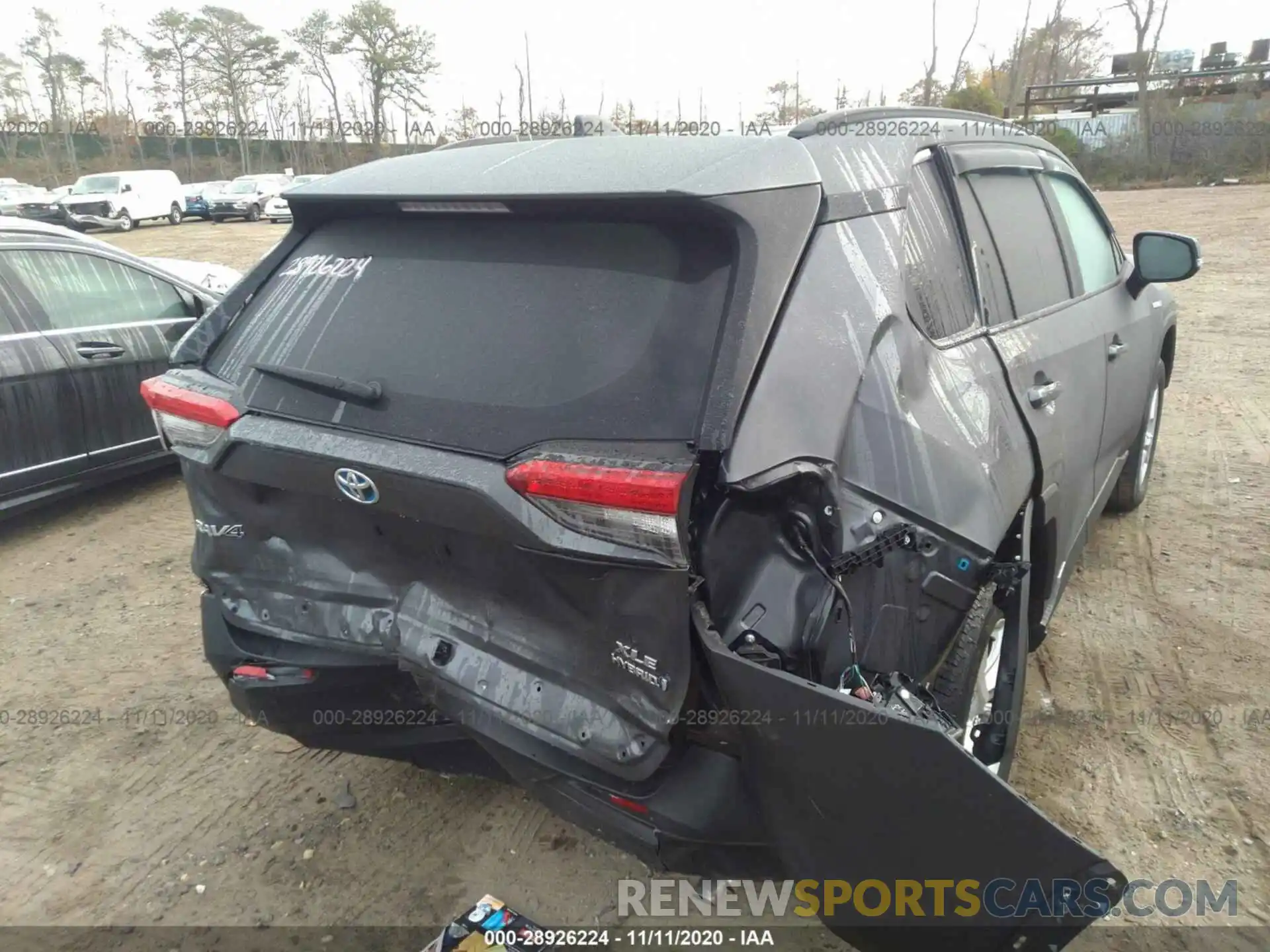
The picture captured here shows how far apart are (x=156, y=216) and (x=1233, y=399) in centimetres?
3291

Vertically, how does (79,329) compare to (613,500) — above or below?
below

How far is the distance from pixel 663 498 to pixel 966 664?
3.61 ft

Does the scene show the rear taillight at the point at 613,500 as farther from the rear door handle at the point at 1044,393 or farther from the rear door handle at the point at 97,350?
the rear door handle at the point at 97,350

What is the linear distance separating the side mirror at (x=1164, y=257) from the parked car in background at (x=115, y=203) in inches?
1144

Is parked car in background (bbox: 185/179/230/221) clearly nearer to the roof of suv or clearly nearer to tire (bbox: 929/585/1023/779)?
the roof of suv

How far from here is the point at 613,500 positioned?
1.65m

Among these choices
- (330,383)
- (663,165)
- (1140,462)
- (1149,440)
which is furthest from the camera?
(1149,440)

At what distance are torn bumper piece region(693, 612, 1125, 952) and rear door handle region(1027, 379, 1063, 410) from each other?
1352 millimetres

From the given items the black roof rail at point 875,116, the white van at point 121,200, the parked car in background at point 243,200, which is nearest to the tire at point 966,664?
the black roof rail at point 875,116

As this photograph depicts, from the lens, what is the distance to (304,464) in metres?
2.04

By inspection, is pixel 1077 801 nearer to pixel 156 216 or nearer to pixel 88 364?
pixel 88 364

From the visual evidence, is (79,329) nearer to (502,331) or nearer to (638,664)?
(502,331)

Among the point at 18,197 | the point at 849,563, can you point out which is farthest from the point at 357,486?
the point at 18,197

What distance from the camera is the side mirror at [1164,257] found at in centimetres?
359
